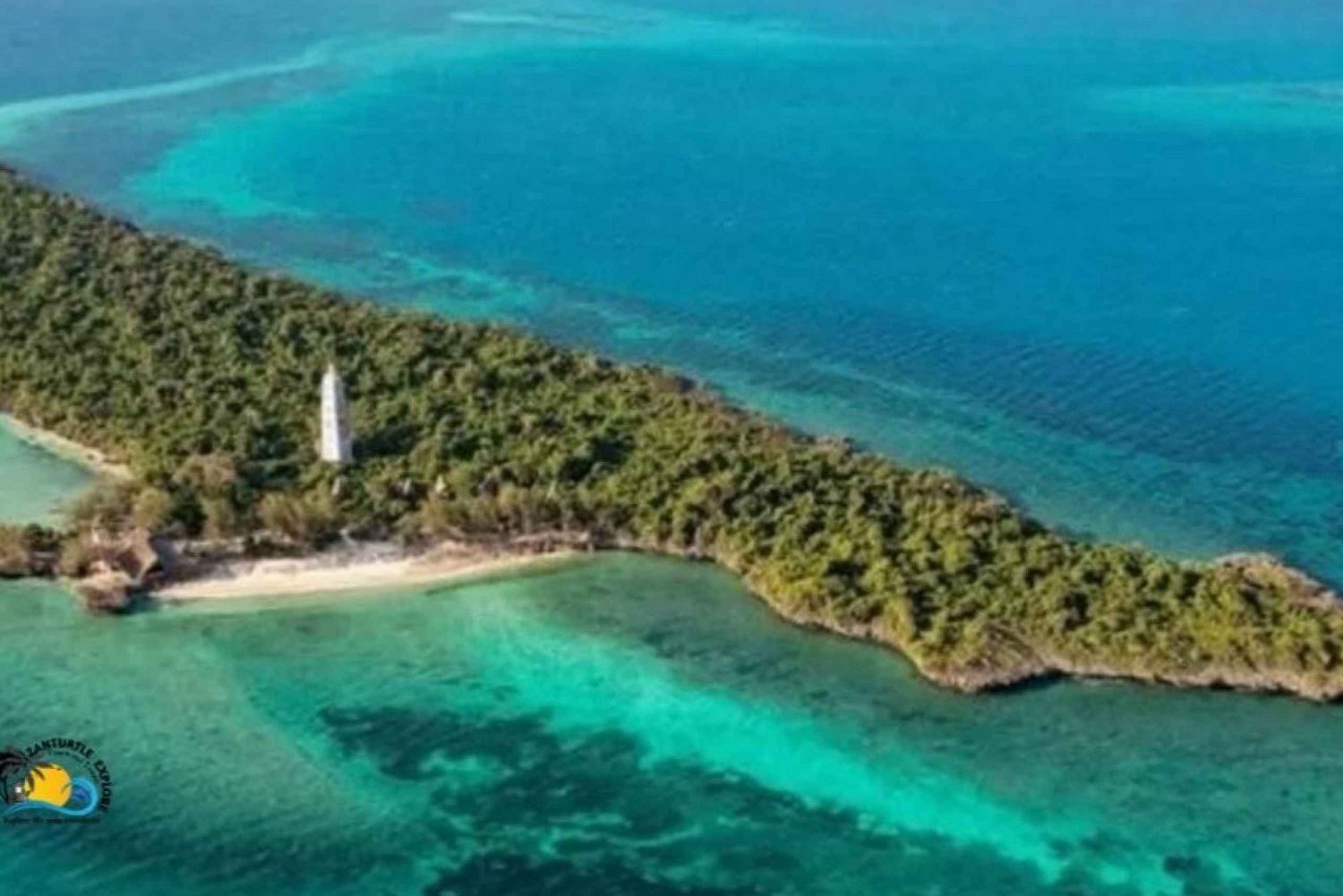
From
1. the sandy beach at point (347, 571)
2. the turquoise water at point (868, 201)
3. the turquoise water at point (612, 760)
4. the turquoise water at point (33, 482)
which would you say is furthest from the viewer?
the turquoise water at point (868, 201)

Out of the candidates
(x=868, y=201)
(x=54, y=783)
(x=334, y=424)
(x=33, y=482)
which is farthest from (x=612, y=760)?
(x=868, y=201)

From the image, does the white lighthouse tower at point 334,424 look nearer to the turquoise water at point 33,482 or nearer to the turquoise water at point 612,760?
the turquoise water at point 612,760

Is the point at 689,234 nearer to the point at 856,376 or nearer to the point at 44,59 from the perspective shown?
the point at 856,376

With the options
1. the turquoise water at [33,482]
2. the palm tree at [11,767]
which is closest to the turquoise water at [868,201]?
the turquoise water at [33,482]

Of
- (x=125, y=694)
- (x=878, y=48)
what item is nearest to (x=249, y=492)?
(x=125, y=694)

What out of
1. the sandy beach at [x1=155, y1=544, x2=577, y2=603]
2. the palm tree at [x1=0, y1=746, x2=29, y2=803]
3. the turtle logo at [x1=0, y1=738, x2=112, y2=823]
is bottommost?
the turtle logo at [x1=0, y1=738, x2=112, y2=823]

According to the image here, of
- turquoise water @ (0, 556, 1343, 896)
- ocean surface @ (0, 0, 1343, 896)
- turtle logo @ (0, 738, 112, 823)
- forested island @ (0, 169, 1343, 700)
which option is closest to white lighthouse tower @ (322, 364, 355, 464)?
forested island @ (0, 169, 1343, 700)

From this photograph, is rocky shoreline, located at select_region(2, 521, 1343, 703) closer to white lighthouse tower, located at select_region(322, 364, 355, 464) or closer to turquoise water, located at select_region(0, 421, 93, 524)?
white lighthouse tower, located at select_region(322, 364, 355, 464)
